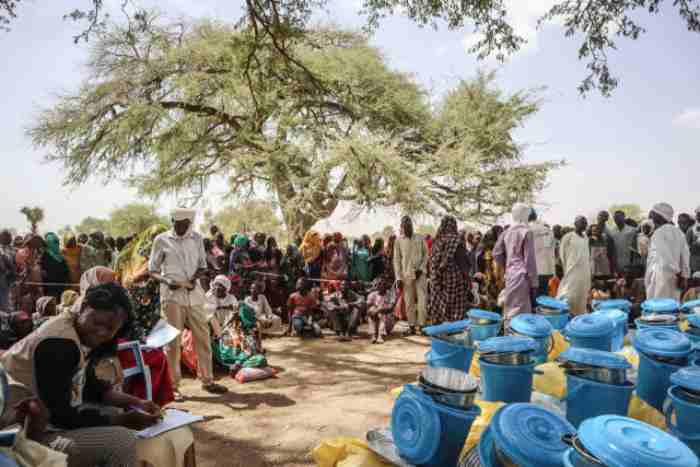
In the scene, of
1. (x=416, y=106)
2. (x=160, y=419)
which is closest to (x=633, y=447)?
(x=160, y=419)

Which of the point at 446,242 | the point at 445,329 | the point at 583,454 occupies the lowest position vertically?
the point at 583,454

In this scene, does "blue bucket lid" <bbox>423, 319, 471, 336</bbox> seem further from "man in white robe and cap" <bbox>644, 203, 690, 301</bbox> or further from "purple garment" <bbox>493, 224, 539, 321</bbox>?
"man in white robe and cap" <bbox>644, 203, 690, 301</bbox>

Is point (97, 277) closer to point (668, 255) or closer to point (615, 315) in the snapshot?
point (615, 315)

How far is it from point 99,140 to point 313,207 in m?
7.45

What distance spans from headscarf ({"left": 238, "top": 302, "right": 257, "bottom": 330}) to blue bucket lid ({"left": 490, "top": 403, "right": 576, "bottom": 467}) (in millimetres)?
4699

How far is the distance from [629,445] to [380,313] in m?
6.47

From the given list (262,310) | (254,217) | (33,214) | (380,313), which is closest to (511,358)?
(380,313)

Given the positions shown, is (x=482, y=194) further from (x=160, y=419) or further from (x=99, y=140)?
(x=160, y=419)

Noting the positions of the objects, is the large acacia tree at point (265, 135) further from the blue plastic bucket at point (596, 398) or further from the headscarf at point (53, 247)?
the blue plastic bucket at point (596, 398)

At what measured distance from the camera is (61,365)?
2.19 m

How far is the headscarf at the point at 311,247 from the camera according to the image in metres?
10.2

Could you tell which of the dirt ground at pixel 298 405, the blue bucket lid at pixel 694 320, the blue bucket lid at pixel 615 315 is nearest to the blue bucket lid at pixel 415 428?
the dirt ground at pixel 298 405

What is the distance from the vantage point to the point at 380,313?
8.00 meters

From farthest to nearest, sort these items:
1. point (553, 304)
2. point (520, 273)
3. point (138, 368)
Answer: point (520, 273) < point (553, 304) < point (138, 368)
